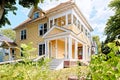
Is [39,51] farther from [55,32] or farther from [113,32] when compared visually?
[113,32]

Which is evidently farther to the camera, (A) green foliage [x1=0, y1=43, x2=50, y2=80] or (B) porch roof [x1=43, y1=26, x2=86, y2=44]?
(B) porch roof [x1=43, y1=26, x2=86, y2=44]

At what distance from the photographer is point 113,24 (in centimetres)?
2838

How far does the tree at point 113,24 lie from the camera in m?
27.7

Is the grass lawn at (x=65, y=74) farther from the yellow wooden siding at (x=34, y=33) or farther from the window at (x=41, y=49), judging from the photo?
the yellow wooden siding at (x=34, y=33)

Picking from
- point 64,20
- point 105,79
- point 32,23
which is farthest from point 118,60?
point 32,23

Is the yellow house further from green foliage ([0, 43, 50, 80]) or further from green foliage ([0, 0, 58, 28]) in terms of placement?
green foliage ([0, 43, 50, 80])

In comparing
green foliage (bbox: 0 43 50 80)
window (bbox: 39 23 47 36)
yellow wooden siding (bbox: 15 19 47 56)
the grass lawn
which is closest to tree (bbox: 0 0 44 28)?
window (bbox: 39 23 47 36)

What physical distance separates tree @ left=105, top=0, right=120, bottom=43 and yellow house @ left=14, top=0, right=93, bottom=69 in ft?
9.46

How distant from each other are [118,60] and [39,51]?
24.8m

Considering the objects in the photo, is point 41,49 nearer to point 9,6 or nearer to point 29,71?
point 9,6

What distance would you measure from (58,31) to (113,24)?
369 inches

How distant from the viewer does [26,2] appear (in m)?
19.0

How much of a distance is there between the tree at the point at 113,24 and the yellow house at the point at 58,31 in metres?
2.88

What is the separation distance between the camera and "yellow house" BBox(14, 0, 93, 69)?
2212cm
